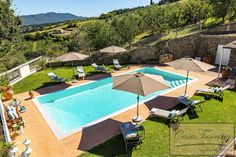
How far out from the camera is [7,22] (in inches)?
915

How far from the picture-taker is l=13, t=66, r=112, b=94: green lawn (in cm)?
1639

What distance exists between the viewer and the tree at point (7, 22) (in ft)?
72.9

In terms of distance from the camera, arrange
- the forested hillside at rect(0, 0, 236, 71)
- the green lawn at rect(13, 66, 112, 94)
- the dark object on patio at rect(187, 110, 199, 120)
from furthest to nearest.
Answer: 1. the forested hillside at rect(0, 0, 236, 71)
2. the green lawn at rect(13, 66, 112, 94)
3. the dark object on patio at rect(187, 110, 199, 120)

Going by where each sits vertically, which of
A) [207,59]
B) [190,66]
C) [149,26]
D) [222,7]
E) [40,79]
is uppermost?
[222,7]

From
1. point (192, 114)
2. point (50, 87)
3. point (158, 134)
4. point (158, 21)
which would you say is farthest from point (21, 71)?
point (158, 21)

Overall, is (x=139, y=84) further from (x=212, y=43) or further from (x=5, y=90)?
(x=212, y=43)

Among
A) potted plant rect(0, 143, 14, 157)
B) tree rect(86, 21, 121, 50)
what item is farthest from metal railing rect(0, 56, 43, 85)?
potted plant rect(0, 143, 14, 157)

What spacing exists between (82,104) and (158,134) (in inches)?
254

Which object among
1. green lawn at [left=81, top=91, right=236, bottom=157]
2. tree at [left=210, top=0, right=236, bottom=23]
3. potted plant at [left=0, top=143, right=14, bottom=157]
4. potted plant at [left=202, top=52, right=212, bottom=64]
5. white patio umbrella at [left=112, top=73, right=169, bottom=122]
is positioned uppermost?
tree at [left=210, top=0, right=236, bottom=23]

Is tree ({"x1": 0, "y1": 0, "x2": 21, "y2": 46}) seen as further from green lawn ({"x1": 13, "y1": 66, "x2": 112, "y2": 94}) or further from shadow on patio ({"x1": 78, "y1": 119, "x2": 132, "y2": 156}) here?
shadow on patio ({"x1": 78, "y1": 119, "x2": 132, "y2": 156})

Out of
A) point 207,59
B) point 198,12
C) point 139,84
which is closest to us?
point 139,84

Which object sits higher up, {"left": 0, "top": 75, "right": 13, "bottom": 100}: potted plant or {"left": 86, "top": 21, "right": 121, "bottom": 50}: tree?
{"left": 86, "top": 21, "right": 121, "bottom": 50}: tree

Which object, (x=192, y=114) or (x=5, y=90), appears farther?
(x=5, y=90)

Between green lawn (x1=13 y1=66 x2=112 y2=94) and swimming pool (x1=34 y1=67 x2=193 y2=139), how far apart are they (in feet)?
7.69
